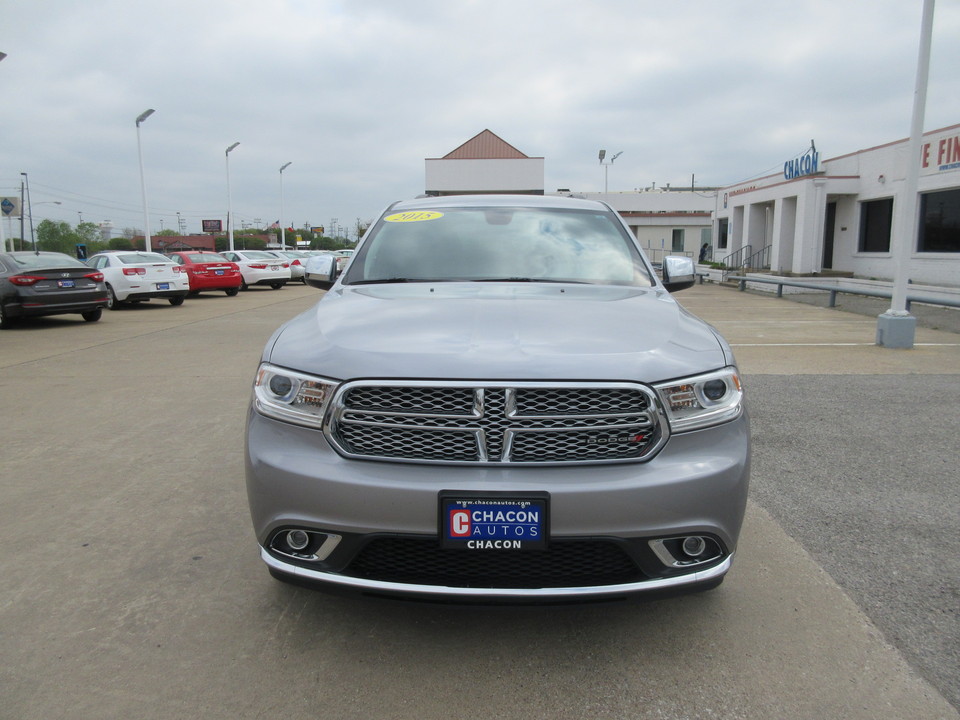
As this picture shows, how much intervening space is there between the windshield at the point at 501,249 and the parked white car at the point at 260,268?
2271 cm

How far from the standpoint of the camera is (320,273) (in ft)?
14.5

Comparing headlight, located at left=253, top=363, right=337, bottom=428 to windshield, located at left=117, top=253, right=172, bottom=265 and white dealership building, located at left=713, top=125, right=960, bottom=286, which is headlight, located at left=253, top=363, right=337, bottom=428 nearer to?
windshield, located at left=117, top=253, right=172, bottom=265

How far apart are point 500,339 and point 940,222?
20.9 m

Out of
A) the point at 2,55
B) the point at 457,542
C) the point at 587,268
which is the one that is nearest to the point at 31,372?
the point at 587,268

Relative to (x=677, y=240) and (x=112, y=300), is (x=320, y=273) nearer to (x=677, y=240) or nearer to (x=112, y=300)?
(x=112, y=300)

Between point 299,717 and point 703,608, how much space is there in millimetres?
1592

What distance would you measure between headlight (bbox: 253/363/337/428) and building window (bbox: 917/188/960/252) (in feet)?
67.6

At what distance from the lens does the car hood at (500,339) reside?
2.44m

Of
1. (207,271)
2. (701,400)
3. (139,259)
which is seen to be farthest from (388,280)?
(207,271)

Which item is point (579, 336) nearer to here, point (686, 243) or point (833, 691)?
point (833, 691)

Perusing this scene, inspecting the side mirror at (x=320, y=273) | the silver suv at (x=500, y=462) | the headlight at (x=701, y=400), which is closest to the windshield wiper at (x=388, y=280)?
the side mirror at (x=320, y=273)

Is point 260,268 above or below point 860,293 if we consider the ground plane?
above

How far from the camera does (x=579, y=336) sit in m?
2.63

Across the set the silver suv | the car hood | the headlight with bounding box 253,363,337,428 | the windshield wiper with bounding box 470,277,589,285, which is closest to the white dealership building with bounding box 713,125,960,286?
the windshield wiper with bounding box 470,277,589,285
